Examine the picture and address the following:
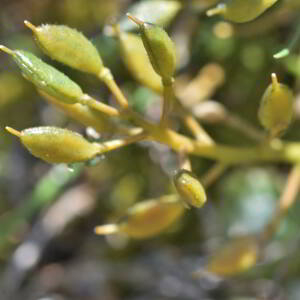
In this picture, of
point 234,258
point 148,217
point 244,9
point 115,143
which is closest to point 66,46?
point 115,143

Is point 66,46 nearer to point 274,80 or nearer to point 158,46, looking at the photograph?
point 158,46

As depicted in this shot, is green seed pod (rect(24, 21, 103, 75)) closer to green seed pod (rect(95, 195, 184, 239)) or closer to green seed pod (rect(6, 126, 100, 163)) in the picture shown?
green seed pod (rect(6, 126, 100, 163))

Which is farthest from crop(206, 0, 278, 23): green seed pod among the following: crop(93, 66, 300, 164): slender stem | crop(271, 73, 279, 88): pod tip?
crop(93, 66, 300, 164): slender stem

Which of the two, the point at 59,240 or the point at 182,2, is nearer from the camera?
the point at 182,2

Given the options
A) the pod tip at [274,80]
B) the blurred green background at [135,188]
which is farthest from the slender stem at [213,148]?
the blurred green background at [135,188]

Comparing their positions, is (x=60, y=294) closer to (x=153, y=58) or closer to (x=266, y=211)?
(x=266, y=211)

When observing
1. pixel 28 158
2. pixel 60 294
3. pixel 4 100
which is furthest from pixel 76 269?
pixel 4 100
